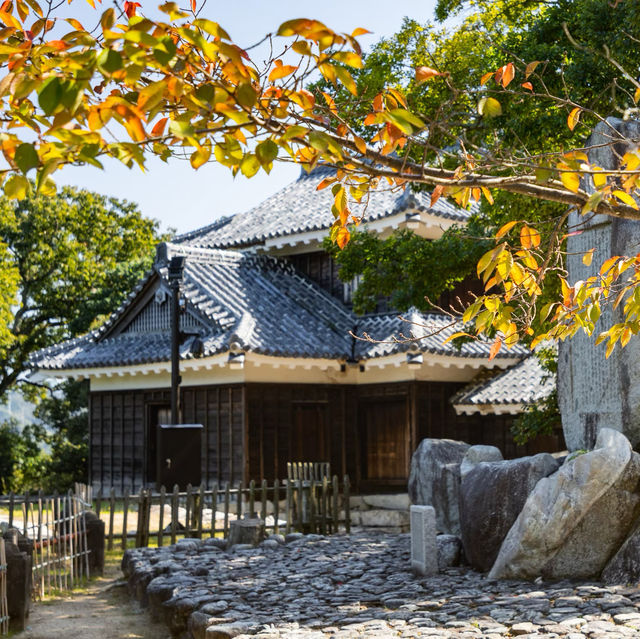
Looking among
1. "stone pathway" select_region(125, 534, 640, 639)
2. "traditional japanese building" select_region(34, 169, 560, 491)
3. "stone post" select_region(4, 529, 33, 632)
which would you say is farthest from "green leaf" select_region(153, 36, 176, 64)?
"traditional japanese building" select_region(34, 169, 560, 491)

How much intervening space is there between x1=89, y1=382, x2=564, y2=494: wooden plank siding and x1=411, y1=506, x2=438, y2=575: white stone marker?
29.0 ft

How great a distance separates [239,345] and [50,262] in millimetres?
13431

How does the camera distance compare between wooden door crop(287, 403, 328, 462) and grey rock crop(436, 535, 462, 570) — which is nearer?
grey rock crop(436, 535, 462, 570)

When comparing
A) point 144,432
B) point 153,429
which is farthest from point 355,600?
point 153,429

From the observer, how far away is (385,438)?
19.0 metres

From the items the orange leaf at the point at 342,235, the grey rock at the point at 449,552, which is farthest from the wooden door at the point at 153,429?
the orange leaf at the point at 342,235

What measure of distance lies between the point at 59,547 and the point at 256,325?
8293 millimetres

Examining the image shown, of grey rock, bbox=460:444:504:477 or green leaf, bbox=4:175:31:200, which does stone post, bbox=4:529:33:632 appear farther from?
green leaf, bbox=4:175:31:200

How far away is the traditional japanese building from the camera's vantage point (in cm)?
1777

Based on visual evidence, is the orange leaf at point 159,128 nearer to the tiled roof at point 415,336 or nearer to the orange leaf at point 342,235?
the orange leaf at point 342,235

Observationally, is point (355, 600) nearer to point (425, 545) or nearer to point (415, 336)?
point (425, 545)

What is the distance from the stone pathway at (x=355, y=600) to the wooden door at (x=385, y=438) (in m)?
7.89

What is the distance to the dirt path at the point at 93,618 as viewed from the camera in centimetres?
821

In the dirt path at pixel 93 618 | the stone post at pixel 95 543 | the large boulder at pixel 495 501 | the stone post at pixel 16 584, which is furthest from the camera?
the stone post at pixel 95 543
